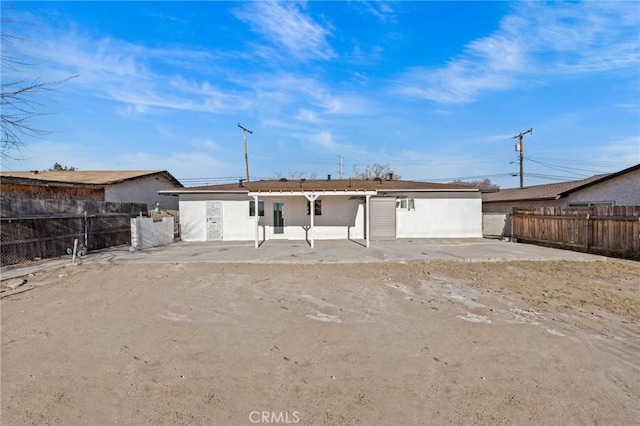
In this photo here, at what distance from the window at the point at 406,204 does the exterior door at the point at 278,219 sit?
6302mm

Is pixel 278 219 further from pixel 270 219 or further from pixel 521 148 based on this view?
pixel 521 148

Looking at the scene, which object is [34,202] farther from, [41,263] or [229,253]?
[229,253]

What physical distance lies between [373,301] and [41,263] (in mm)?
10210

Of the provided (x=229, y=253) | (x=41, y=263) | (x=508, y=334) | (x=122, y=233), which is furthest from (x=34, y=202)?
(x=508, y=334)

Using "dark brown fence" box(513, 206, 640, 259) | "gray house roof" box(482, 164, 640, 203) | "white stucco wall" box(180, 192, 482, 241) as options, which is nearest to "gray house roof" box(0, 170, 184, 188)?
"white stucco wall" box(180, 192, 482, 241)

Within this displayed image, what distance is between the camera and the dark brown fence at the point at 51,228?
31.3 ft

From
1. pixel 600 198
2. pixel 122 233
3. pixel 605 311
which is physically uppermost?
pixel 600 198

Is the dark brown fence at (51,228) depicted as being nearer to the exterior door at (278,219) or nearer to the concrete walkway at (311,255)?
the concrete walkway at (311,255)

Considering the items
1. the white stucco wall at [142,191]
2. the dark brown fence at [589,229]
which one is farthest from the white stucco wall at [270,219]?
the dark brown fence at [589,229]

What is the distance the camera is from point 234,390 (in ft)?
11.2

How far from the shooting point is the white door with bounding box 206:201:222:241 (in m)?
17.2

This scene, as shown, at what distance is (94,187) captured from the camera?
17266mm

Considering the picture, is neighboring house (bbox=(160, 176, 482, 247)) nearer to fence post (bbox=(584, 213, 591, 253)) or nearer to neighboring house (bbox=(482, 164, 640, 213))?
neighboring house (bbox=(482, 164, 640, 213))

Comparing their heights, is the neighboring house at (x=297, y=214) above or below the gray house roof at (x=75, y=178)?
below
